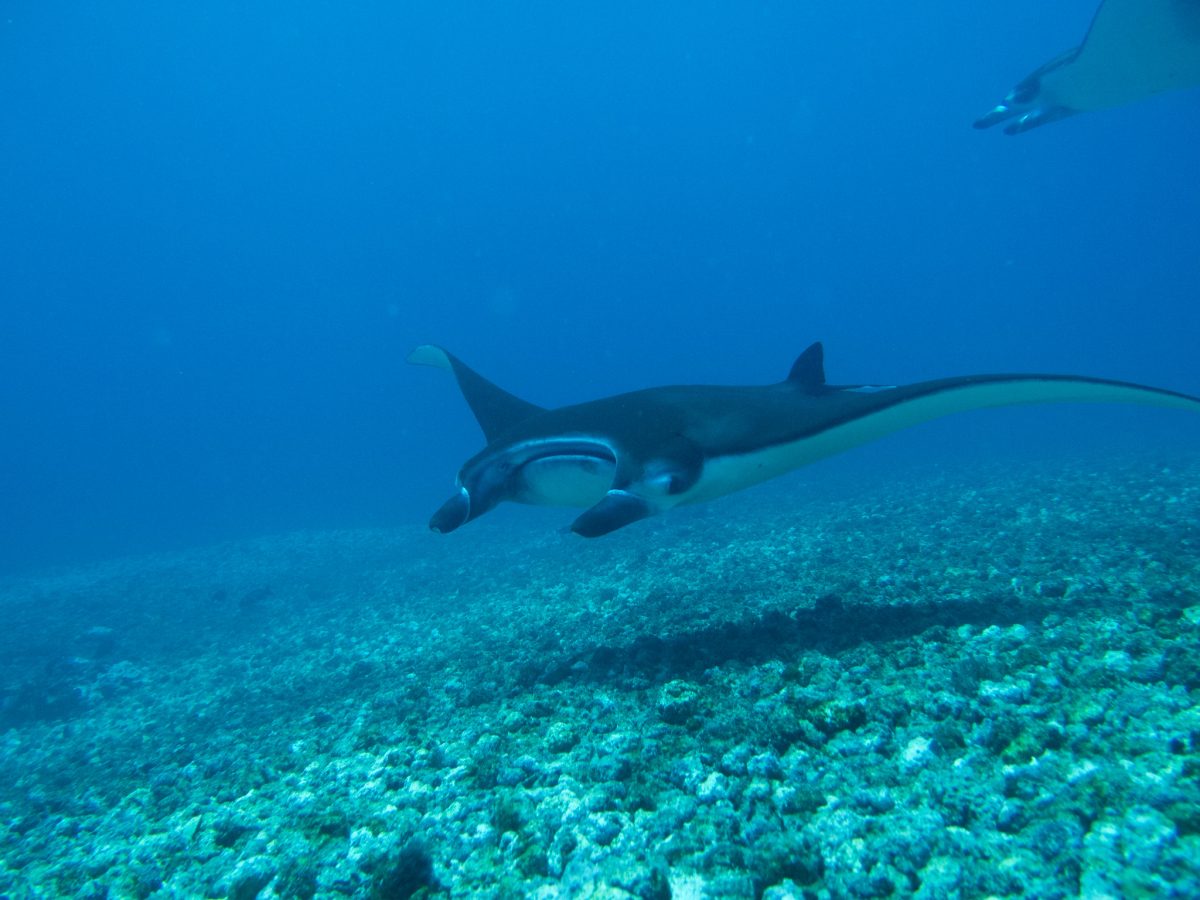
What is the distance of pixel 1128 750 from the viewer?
6.81 feet

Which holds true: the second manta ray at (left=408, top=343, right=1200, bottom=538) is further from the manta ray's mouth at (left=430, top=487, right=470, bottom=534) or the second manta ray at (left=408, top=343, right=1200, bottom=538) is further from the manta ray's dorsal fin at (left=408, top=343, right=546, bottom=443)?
the manta ray's dorsal fin at (left=408, top=343, right=546, bottom=443)

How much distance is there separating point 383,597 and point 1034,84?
39.6ft

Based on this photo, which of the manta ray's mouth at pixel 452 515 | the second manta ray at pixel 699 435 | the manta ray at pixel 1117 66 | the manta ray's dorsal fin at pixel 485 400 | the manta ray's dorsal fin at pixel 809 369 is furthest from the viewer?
the manta ray at pixel 1117 66

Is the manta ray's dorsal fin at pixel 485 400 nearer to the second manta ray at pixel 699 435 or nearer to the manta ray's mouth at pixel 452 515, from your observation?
the second manta ray at pixel 699 435

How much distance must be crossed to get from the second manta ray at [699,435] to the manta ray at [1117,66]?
6529 mm

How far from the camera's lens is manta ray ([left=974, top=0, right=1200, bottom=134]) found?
6.87 m

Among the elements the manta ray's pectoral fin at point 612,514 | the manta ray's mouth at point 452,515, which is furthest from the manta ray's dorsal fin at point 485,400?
the manta ray's pectoral fin at point 612,514

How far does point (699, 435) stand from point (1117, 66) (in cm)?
868

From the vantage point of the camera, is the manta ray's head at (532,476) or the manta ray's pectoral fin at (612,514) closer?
the manta ray's pectoral fin at (612,514)

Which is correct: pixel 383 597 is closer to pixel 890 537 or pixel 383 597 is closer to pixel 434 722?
pixel 434 722

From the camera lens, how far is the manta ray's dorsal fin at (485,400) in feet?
19.1

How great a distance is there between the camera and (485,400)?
19.7ft

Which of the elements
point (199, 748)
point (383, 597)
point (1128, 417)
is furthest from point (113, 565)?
point (1128, 417)

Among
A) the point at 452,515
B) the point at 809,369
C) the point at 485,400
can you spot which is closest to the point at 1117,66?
the point at 809,369
